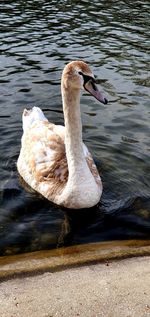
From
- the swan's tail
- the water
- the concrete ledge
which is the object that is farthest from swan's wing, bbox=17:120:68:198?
the concrete ledge

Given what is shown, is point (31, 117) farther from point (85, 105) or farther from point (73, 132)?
point (85, 105)

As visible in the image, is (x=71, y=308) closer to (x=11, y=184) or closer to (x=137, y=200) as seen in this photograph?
(x=137, y=200)

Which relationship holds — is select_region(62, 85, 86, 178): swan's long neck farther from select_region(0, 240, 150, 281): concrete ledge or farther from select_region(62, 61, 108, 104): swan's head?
select_region(0, 240, 150, 281): concrete ledge

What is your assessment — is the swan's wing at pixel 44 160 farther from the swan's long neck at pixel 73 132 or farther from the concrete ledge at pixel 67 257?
the concrete ledge at pixel 67 257

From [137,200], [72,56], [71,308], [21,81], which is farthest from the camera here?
[72,56]

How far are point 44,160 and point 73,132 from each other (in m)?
0.87

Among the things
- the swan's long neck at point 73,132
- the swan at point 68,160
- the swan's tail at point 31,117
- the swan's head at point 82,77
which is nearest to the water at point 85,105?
the swan at point 68,160

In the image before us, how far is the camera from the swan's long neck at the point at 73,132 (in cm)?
715

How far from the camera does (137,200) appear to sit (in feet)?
24.7

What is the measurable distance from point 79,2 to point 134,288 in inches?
716

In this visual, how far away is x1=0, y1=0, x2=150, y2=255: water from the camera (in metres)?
6.95

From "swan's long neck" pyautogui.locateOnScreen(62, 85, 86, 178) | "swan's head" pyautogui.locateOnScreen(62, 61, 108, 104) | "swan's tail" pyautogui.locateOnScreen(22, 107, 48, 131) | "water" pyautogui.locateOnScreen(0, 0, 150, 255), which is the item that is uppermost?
"swan's head" pyautogui.locateOnScreen(62, 61, 108, 104)

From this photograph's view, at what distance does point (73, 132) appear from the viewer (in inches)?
285

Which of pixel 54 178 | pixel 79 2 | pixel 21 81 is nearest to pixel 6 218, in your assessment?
pixel 54 178
